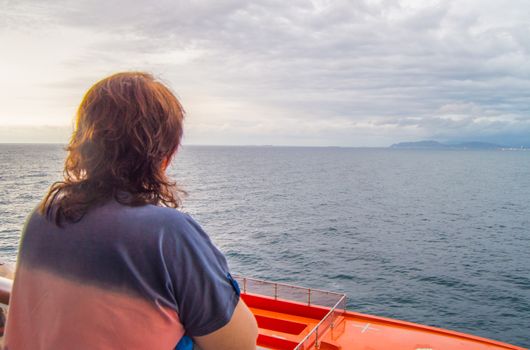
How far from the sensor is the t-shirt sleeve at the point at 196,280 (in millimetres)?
1236

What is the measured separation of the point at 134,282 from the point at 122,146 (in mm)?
417

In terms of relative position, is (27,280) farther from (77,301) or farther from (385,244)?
(385,244)

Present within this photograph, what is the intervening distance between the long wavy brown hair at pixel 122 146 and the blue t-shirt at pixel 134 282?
0.25 ft

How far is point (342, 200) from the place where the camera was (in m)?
79.7

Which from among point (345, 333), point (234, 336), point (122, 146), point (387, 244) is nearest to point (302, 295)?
point (345, 333)

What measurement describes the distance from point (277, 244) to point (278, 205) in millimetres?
27069

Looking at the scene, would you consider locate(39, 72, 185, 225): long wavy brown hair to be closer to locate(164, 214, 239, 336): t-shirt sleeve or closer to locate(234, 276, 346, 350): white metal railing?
locate(164, 214, 239, 336): t-shirt sleeve

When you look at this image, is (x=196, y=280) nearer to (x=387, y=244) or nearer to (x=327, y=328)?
(x=327, y=328)

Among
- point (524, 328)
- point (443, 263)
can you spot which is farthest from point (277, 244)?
point (524, 328)

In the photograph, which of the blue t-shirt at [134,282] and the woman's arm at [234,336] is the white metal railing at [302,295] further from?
the blue t-shirt at [134,282]

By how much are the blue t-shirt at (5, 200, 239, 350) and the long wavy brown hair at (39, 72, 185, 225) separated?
8 cm

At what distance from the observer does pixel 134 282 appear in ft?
4.10

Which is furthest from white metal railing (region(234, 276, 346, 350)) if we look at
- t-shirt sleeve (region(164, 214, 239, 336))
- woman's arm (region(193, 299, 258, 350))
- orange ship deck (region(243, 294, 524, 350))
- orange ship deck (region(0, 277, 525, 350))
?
t-shirt sleeve (region(164, 214, 239, 336))

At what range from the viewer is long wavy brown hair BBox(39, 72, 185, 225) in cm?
136
